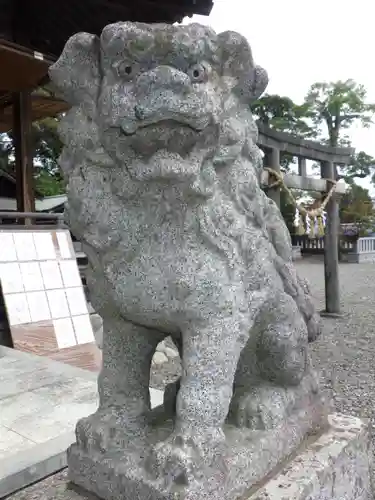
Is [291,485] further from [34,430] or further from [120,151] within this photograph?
[34,430]

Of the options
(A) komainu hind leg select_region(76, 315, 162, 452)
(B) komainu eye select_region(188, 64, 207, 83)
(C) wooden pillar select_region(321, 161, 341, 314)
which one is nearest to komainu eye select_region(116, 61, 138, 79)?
(B) komainu eye select_region(188, 64, 207, 83)

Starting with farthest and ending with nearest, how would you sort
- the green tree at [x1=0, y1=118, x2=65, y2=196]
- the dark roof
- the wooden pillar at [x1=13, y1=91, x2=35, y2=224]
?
the green tree at [x1=0, y1=118, x2=65, y2=196] < the wooden pillar at [x1=13, y1=91, x2=35, y2=224] < the dark roof

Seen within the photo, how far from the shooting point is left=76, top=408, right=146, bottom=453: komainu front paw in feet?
3.52

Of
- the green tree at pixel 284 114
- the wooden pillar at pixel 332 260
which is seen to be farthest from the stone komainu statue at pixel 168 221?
the green tree at pixel 284 114

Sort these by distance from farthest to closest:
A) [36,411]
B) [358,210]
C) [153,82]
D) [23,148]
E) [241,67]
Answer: [358,210]
[23,148]
[36,411]
[241,67]
[153,82]

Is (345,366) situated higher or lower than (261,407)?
lower

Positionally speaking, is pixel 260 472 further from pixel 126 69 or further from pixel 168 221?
pixel 126 69

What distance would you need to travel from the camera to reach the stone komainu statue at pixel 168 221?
892 mm

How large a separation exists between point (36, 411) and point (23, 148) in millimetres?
3613

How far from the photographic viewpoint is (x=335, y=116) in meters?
20.7

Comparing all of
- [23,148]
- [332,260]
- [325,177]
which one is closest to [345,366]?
[332,260]

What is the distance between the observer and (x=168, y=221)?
988 mm

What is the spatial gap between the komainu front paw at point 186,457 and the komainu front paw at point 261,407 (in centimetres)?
18

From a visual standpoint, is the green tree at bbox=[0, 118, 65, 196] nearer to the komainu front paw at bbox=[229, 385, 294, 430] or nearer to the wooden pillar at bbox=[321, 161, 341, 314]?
the wooden pillar at bbox=[321, 161, 341, 314]
